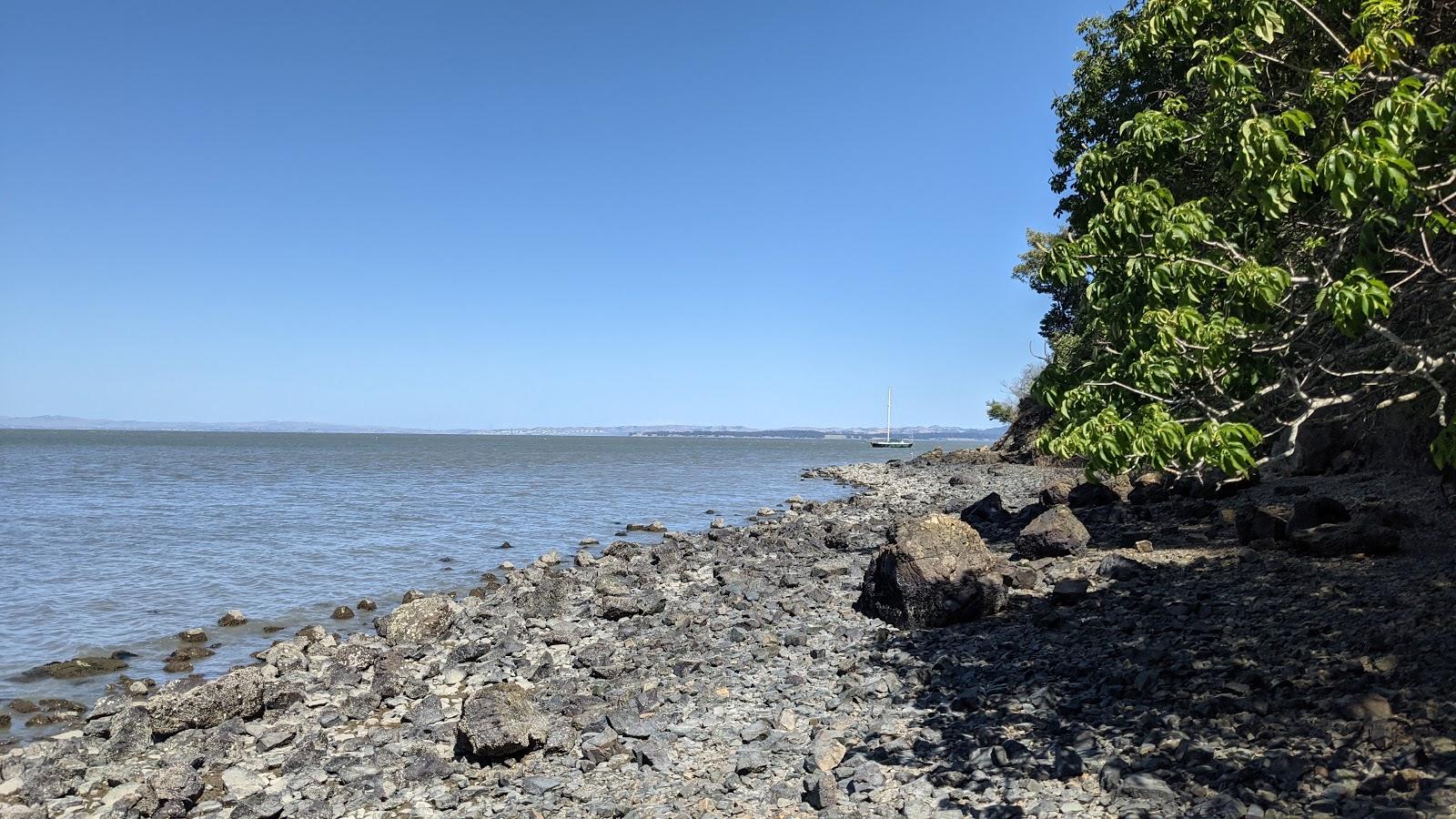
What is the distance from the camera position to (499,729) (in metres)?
9.44

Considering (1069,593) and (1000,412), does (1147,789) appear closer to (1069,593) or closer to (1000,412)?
(1069,593)

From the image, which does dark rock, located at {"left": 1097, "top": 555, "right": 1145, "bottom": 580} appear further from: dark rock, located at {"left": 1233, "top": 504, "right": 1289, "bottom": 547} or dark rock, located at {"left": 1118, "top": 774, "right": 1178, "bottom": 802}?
dark rock, located at {"left": 1118, "top": 774, "right": 1178, "bottom": 802}

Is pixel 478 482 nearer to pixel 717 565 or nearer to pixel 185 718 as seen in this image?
pixel 717 565

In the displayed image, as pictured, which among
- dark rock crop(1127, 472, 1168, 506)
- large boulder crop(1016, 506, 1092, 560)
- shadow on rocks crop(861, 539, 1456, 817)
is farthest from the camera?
dark rock crop(1127, 472, 1168, 506)

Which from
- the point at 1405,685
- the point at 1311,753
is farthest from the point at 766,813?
the point at 1405,685

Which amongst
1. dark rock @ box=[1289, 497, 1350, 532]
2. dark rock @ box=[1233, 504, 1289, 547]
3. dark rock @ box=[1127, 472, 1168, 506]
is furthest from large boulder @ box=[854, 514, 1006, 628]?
dark rock @ box=[1127, 472, 1168, 506]

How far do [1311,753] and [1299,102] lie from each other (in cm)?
580

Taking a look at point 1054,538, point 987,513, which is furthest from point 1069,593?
point 987,513

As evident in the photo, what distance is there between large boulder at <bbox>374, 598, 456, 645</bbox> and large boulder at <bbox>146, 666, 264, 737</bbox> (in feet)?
12.2

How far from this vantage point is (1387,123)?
17.4ft

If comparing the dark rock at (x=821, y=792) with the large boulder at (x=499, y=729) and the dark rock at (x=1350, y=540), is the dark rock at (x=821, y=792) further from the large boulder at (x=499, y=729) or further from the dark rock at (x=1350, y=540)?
the dark rock at (x=1350, y=540)

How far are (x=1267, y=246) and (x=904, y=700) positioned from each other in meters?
6.15

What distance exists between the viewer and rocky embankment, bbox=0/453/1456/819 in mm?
7246

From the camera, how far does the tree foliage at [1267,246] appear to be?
5.66m
